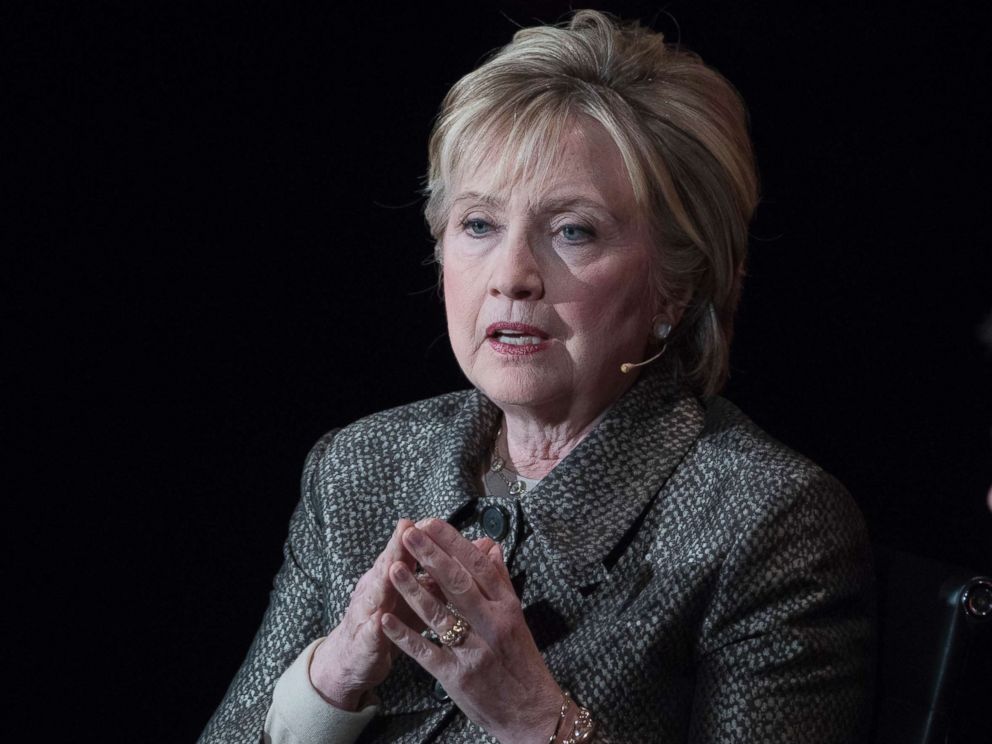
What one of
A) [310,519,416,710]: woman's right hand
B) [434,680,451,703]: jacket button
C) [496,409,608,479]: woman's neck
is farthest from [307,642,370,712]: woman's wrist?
[496,409,608,479]: woman's neck

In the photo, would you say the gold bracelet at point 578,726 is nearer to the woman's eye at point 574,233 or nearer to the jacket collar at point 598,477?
the jacket collar at point 598,477

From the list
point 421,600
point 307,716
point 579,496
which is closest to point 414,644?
point 421,600

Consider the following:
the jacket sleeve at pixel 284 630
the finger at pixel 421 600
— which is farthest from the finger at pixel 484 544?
the jacket sleeve at pixel 284 630

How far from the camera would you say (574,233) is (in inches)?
84.0

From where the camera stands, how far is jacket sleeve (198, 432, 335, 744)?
2.27 m

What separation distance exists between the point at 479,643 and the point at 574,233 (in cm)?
65

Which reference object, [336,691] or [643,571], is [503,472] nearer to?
[643,571]

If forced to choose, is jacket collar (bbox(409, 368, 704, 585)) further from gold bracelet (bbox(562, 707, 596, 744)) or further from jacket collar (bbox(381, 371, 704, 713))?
gold bracelet (bbox(562, 707, 596, 744))

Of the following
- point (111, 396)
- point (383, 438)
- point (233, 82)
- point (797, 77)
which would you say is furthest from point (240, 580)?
point (797, 77)

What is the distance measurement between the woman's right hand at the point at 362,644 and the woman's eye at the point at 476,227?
0.53 m

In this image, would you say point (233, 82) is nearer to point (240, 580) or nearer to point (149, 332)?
point (149, 332)

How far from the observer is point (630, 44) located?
2.27m

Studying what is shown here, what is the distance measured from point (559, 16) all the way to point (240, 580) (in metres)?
1.33

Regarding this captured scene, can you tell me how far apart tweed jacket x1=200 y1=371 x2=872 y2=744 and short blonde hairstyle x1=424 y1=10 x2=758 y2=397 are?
160 millimetres
